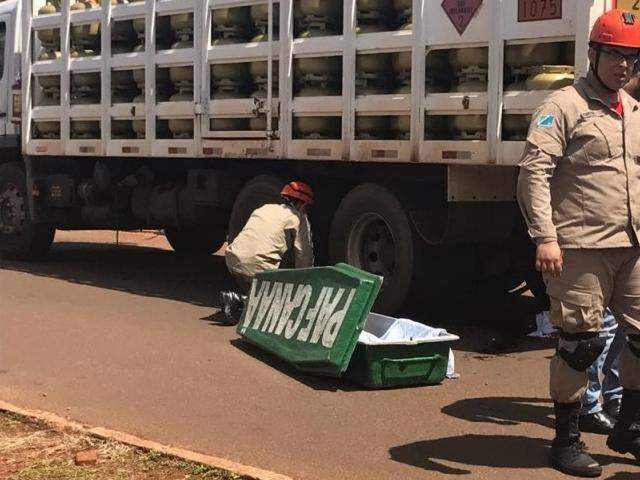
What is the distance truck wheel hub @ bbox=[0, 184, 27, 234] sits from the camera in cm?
1351

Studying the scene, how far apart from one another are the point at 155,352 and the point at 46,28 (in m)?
5.71

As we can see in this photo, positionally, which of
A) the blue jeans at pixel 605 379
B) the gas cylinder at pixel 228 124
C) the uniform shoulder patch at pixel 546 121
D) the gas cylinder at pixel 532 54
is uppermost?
the gas cylinder at pixel 532 54

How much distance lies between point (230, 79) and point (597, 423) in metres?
5.56

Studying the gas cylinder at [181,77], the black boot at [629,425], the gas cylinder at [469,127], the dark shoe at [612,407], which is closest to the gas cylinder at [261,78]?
the gas cylinder at [181,77]

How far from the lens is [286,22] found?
9.61 meters

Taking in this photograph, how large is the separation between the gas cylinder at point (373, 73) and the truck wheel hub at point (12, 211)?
5855 millimetres

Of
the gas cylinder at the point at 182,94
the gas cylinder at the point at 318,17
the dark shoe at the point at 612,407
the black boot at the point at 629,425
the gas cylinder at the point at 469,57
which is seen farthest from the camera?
the gas cylinder at the point at 182,94

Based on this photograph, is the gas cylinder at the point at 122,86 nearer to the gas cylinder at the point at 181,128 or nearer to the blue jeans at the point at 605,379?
the gas cylinder at the point at 181,128

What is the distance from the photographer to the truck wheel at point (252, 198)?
1014cm

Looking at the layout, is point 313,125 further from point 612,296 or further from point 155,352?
point 612,296

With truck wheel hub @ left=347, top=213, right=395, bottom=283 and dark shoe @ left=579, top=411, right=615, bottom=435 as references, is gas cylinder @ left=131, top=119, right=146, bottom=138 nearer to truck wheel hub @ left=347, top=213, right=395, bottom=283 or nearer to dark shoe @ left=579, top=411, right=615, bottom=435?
truck wheel hub @ left=347, top=213, right=395, bottom=283

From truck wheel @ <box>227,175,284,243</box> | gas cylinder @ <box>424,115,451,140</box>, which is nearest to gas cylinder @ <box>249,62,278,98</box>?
truck wheel @ <box>227,175,284,243</box>

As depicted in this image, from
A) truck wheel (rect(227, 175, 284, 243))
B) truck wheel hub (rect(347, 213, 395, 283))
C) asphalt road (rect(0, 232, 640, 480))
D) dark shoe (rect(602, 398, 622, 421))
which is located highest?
truck wheel (rect(227, 175, 284, 243))

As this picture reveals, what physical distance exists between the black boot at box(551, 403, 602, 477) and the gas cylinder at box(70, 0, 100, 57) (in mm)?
8023
